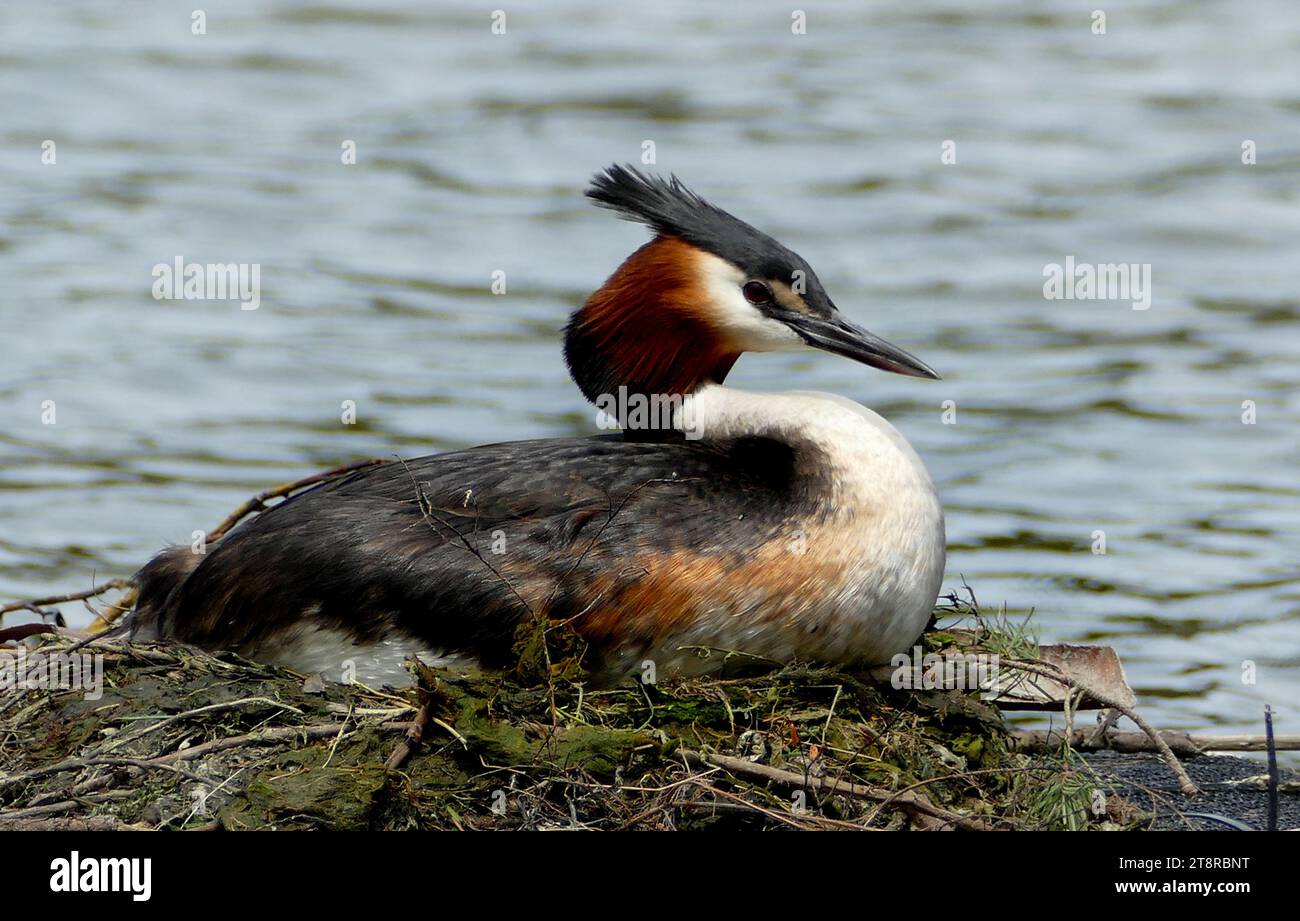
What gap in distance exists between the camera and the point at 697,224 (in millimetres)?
7223

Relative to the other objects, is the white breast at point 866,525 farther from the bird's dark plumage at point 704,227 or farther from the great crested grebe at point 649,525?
the bird's dark plumage at point 704,227

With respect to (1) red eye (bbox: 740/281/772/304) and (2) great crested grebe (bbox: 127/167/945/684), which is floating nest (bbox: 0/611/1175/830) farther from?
(1) red eye (bbox: 740/281/772/304)

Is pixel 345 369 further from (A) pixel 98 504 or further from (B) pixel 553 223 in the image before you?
(B) pixel 553 223

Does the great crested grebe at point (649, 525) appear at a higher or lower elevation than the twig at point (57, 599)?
higher

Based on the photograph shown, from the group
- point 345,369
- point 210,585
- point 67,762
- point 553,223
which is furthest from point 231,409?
point 67,762

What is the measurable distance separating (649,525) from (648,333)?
87 cm

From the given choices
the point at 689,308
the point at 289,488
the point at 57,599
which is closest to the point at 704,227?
the point at 689,308

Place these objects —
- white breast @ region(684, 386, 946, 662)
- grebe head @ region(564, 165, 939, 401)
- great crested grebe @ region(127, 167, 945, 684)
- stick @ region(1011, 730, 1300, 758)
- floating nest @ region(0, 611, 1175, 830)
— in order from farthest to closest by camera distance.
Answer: grebe head @ region(564, 165, 939, 401) → stick @ region(1011, 730, 1300, 758) → white breast @ region(684, 386, 946, 662) → great crested grebe @ region(127, 167, 945, 684) → floating nest @ region(0, 611, 1175, 830)

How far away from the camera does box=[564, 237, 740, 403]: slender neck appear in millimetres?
7176

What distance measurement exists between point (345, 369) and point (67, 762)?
819 centimetres

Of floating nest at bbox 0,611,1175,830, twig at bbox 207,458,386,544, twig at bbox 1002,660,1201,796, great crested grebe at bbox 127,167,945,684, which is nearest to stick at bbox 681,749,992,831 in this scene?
floating nest at bbox 0,611,1175,830

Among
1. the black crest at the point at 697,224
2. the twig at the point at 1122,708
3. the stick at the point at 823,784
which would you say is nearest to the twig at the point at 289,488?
the black crest at the point at 697,224

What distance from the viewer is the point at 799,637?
261 inches

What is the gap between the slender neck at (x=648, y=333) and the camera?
7176mm
